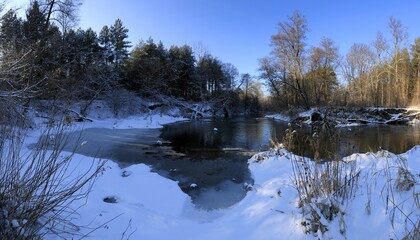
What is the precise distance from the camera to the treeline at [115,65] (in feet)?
54.3

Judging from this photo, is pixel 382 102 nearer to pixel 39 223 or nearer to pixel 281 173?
pixel 281 173

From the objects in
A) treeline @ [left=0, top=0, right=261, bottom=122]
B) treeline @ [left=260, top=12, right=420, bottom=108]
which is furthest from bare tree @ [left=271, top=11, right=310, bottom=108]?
treeline @ [left=0, top=0, right=261, bottom=122]

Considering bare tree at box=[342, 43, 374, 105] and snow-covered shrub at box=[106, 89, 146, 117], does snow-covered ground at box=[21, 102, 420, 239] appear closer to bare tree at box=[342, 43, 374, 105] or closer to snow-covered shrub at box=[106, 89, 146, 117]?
snow-covered shrub at box=[106, 89, 146, 117]

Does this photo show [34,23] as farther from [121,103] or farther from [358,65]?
[358,65]

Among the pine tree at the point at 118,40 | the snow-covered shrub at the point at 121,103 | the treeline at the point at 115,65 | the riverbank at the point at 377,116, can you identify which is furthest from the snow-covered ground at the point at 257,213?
the pine tree at the point at 118,40

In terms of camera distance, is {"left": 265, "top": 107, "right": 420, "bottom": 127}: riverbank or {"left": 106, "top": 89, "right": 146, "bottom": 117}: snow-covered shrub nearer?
{"left": 265, "top": 107, "right": 420, "bottom": 127}: riverbank

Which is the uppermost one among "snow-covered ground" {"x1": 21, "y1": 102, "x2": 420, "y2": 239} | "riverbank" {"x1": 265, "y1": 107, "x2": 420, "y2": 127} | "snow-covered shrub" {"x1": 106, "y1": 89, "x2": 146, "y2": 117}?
"snow-covered shrub" {"x1": 106, "y1": 89, "x2": 146, "y2": 117}

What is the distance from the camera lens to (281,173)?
5.98 m

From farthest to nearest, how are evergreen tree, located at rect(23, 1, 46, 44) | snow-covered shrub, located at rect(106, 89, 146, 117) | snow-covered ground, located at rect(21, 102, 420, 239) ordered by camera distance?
snow-covered shrub, located at rect(106, 89, 146, 117), evergreen tree, located at rect(23, 1, 46, 44), snow-covered ground, located at rect(21, 102, 420, 239)

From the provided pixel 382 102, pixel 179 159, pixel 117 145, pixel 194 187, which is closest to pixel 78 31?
pixel 117 145

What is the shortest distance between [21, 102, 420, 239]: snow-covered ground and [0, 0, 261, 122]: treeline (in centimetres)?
546

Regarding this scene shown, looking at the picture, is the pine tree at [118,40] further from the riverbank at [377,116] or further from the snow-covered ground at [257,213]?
the snow-covered ground at [257,213]

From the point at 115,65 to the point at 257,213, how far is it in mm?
35533

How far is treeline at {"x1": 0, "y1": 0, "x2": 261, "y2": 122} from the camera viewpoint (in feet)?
54.3
